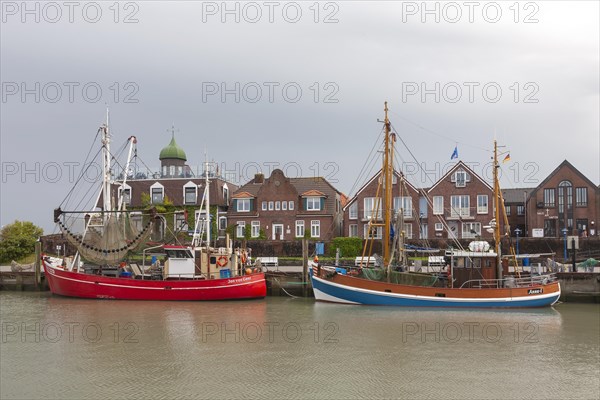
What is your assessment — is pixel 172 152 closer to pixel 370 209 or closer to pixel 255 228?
pixel 255 228

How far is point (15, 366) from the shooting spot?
21.3 meters

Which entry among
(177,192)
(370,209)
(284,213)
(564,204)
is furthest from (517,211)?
(177,192)

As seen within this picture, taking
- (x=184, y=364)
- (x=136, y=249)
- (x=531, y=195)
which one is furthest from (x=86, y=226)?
(x=531, y=195)

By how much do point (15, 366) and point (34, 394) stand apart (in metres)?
3.82

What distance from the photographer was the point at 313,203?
64.6 metres

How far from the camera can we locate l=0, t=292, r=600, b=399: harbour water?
1869 cm

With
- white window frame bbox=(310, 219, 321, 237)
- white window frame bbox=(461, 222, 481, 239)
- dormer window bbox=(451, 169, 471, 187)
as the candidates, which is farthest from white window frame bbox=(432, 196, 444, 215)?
white window frame bbox=(310, 219, 321, 237)

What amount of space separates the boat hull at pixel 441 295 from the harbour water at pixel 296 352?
1.13 metres

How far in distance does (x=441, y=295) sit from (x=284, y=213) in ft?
101

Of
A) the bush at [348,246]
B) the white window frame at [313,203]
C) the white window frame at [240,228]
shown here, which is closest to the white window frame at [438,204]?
the bush at [348,246]

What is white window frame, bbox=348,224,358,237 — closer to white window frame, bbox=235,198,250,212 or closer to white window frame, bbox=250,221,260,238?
white window frame, bbox=250,221,260,238

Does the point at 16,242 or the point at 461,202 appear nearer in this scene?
the point at 16,242

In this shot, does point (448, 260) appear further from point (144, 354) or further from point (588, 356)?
point (144, 354)

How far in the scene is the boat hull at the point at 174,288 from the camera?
3812 centimetres
